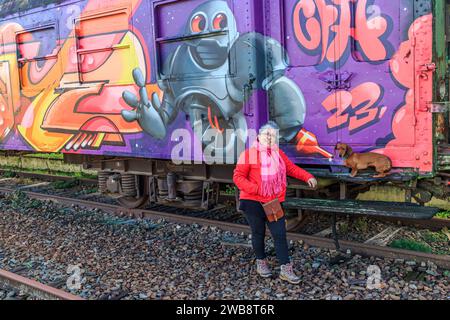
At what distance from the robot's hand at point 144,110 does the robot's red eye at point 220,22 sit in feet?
4.35

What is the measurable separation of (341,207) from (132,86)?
11.1ft

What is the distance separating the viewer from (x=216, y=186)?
710 centimetres

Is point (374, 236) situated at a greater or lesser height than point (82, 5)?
lesser

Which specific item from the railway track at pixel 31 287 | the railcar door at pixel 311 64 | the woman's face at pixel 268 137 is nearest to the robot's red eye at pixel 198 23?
the railcar door at pixel 311 64

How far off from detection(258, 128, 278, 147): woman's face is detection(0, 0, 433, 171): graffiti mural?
999mm

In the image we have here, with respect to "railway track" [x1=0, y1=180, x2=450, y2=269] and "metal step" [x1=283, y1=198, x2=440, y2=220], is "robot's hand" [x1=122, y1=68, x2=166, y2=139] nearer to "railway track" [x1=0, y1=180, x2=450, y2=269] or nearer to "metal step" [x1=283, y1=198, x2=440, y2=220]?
"railway track" [x1=0, y1=180, x2=450, y2=269]

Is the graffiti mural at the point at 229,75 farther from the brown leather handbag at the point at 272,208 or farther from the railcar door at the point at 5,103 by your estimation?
the brown leather handbag at the point at 272,208

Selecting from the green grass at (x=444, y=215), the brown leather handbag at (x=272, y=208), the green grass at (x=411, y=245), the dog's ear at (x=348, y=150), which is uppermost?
the dog's ear at (x=348, y=150)

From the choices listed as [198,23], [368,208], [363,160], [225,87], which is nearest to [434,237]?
[368,208]

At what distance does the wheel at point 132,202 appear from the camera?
310 inches

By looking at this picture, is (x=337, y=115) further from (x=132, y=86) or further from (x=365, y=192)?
(x=132, y=86)

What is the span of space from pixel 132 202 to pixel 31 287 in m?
3.20

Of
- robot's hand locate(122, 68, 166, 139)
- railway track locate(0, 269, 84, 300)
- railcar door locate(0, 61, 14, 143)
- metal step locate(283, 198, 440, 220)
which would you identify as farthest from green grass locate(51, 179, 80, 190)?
metal step locate(283, 198, 440, 220)
